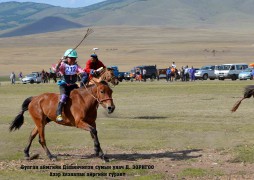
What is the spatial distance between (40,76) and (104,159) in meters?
62.7

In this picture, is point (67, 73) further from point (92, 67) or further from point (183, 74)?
point (183, 74)

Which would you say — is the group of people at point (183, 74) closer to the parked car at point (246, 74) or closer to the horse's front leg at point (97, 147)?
the parked car at point (246, 74)

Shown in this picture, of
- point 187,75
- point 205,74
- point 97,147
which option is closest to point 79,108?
point 97,147

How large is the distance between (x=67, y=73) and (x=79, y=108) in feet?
3.34

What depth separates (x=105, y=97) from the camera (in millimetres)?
14359

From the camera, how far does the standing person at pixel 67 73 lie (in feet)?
47.9

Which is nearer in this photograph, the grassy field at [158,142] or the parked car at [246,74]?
the grassy field at [158,142]

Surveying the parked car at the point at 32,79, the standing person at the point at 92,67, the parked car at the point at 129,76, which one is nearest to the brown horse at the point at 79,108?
the standing person at the point at 92,67

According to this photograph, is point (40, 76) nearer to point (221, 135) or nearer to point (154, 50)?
point (221, 135)

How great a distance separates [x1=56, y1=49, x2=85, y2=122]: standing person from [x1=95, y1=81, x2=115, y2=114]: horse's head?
74 cm

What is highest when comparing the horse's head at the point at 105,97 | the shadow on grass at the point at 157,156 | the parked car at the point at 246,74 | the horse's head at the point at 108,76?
the horse's head at the point at 108,76

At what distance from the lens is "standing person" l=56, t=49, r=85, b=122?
47.9 feet

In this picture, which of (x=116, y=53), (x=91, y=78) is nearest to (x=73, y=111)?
(x=91, y=78)

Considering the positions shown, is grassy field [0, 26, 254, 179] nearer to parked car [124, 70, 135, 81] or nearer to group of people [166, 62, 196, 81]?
group of people [166, 62, 196, 81]
